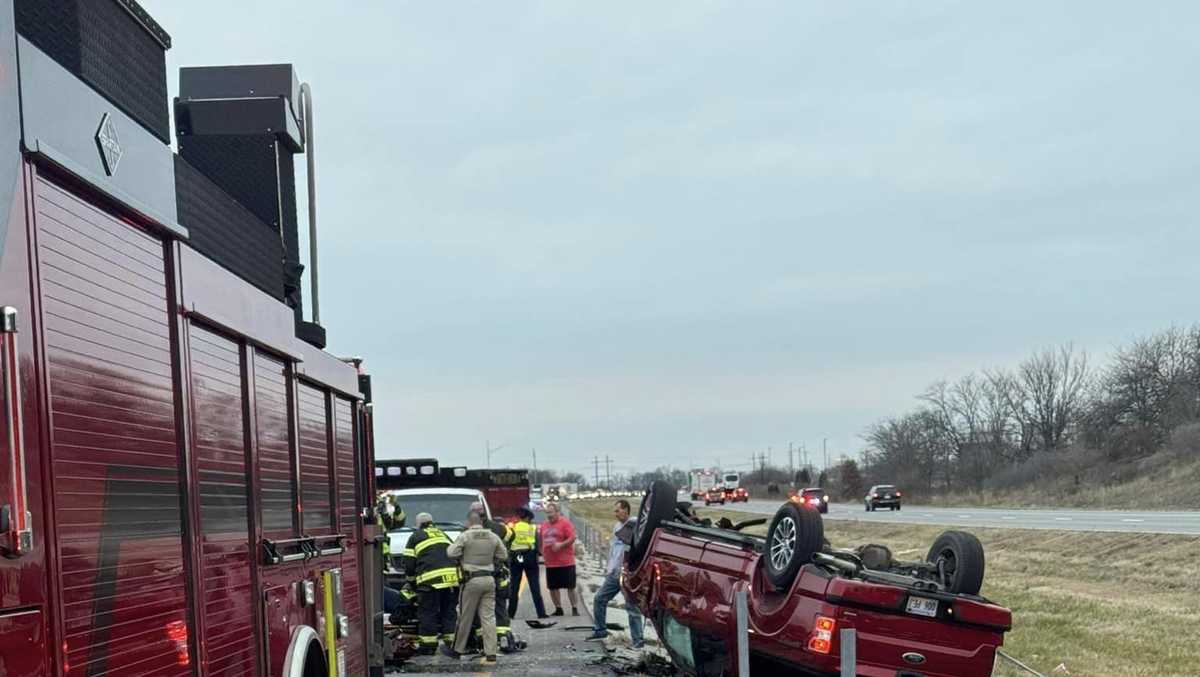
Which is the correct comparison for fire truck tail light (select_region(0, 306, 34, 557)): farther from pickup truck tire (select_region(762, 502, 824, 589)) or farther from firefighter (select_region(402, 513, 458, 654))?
firefighter (select_region(402, 513, 458, 654))

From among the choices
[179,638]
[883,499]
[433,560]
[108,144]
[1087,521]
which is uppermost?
[108,144]

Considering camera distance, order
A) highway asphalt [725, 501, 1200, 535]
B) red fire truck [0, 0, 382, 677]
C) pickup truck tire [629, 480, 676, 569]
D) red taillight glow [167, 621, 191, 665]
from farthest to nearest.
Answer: highway asphalt [725, 501, 1200, 535]
pickup truck tire [629, 480, 676, 569]
red taillight glow [167, 621, 191, 665]
red fire truck [0, 0, 382, 677]

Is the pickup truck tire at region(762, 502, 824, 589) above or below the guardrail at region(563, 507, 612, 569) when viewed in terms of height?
above

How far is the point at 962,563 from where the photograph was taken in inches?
321

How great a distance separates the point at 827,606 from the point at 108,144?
17.6 feet

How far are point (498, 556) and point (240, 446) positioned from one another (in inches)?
383

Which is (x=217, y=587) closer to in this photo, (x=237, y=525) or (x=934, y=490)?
(x=237, y=525)

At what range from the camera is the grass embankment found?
13.4 meters

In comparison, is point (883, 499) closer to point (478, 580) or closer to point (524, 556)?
point (524, 556)

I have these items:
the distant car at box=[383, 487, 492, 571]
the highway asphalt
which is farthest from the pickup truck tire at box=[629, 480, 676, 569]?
the highway asphalt

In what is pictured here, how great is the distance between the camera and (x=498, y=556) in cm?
1449

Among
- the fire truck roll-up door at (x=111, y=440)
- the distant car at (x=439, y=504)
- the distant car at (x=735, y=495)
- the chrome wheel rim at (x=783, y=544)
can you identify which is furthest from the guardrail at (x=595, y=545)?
the distant car at (x=735, y=495)

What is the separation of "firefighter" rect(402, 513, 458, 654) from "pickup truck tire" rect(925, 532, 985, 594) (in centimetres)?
742

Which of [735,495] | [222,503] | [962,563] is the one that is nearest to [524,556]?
[962,563]
